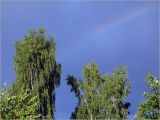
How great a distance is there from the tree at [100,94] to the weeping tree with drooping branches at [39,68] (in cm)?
614

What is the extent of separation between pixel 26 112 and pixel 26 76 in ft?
58.8

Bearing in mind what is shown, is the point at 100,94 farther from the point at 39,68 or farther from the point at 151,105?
the point at 151,105

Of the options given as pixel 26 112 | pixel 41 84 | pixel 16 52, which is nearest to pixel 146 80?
pixel 26 112

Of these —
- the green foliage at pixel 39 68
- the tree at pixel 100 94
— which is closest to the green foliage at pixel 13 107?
the green foliage at pixel 39 68

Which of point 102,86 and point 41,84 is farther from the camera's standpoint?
point 102,86

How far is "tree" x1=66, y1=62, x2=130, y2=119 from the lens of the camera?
55062mm

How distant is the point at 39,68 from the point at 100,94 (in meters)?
8.90

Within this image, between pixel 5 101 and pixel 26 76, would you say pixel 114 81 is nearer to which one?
pixel 26 76

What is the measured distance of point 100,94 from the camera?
184 ft

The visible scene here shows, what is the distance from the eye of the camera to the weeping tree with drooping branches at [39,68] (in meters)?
49.8

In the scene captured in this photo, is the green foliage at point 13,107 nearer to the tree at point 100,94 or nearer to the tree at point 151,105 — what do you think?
the tree at point 151,105

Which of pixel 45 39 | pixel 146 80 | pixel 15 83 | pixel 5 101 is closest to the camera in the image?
pixel 5 101

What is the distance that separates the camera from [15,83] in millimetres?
48875

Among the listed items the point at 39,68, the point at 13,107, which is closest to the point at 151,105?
the point at 13,107
